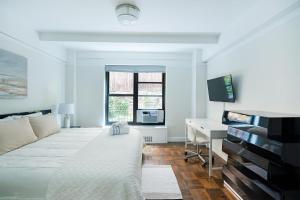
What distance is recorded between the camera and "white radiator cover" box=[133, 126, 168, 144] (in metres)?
5.21

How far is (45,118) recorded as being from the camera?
10.9 ft

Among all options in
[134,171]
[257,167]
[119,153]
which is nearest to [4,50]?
[119,153]

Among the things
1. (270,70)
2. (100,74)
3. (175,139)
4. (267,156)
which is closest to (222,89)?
(270,70)

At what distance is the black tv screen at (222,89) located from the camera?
3.44 metres

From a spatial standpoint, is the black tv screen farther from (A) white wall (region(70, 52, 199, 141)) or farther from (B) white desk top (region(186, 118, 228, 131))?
(A) white wall (region(70, 52, 199, 141))

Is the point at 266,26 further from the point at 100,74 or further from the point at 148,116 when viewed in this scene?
the point at 100,74

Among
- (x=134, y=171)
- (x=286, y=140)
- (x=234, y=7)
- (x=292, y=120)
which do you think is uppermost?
(x=234, y=7)

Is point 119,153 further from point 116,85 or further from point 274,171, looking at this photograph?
point 116,85

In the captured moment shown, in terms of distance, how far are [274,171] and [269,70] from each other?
140 cm

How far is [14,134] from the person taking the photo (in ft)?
7.99

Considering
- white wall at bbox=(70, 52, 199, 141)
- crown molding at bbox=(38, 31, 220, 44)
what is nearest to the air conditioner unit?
white wall at bbox=(70, 52, 199, 141)

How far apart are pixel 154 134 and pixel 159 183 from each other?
238 cm

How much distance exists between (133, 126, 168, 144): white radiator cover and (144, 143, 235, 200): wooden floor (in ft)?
1.30

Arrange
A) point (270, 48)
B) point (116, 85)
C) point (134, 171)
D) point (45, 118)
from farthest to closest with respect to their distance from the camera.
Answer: point (116, 85)
point (45, 118)
point (270, 48)
point (134, 171)
